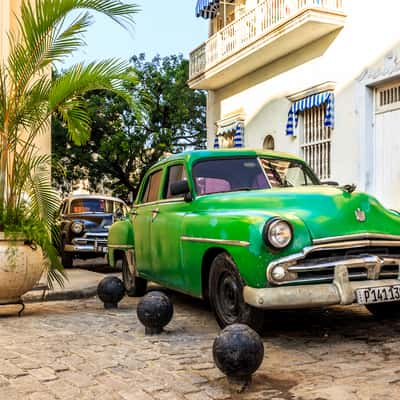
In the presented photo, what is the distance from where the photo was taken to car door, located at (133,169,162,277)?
6.95 metres

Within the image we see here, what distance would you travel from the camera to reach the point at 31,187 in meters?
6.84

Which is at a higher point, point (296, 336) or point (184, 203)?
point (184, 203)

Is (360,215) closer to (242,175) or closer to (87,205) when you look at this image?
(242,175)

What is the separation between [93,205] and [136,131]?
43.2 ft

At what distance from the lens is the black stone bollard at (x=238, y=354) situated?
3559 mm

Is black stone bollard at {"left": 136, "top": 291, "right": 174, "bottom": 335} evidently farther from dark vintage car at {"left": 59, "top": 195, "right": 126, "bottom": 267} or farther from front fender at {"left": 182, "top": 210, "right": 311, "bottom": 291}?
dark vintage car at {"left": 59, "top": 195, "right": 126, "bottom": 267}

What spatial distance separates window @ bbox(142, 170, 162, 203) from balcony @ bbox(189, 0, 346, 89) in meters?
6.33

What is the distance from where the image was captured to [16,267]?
6215 millimetres

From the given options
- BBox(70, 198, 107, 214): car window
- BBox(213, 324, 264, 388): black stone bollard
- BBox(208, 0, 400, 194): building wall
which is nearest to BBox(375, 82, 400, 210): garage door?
BBox(208, 0, 400, 194): building wall

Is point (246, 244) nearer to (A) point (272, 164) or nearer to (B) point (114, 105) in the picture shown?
(A) point (272, 164)

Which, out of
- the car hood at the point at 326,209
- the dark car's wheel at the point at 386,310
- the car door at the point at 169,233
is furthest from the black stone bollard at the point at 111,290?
the dark car's wheel at the point at 386,310

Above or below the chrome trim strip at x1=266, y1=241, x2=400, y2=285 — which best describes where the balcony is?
above

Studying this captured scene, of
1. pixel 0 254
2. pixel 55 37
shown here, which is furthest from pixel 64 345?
pixel 55 37

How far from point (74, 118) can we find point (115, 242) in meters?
2.04
